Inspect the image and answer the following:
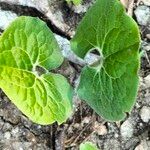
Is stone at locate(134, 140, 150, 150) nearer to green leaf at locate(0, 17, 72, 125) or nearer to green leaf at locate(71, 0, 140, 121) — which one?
green leaf at locate(71, 0, 140, 121)

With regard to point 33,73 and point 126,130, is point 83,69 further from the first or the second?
point 126,130

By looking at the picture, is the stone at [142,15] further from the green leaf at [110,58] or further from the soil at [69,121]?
the green leaf at [110,58]

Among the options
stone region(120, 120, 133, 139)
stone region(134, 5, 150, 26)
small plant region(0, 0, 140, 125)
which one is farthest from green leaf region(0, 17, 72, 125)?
stone region(134, 5, 150, 26)

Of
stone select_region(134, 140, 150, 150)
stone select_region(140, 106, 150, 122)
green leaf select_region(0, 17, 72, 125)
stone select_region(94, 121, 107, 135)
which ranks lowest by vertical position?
stone select_region(134, 140, 150, 150)

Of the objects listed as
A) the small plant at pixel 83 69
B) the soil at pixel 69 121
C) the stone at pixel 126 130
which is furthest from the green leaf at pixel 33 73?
the stone at pixel 126 130

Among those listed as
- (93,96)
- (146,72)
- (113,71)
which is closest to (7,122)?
(93,96)

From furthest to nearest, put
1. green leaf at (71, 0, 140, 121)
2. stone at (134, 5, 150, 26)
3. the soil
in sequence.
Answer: stone at (134, 5, 150, 26), the soil, green leaf at (71, 0, 140, 121)

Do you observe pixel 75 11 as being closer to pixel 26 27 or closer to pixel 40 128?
pixel 26 27
